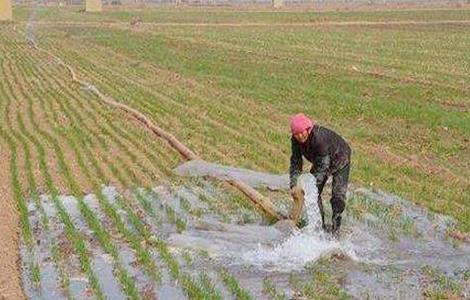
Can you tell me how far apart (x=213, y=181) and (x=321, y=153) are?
164 inches

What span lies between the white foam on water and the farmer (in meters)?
0.14

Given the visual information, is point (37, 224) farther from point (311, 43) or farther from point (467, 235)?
point (311, 43)

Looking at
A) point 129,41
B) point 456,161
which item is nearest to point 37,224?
point 456,161

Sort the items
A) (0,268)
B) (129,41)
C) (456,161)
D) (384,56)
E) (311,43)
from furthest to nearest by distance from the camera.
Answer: (129,41)
(311,43)
(384,56)
(456,161)
(0,268)

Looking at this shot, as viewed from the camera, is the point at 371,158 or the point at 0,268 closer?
the point at 0,268

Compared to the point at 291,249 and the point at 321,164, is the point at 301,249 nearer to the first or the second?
the point at 291,249

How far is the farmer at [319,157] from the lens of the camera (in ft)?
30.0

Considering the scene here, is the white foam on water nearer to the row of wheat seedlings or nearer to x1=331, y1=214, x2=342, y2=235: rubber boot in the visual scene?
x1=331, y1=214, x2=342, y2=235: rubber boot

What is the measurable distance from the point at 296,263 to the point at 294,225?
2.83ft

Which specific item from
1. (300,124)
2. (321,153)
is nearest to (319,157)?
(321,153)

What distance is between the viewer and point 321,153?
9320mm

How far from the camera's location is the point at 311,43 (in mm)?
40844

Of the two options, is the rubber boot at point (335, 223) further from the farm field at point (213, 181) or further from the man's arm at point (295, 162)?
the man's arm at point (295, 162)

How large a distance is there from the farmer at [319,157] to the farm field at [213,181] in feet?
1.74
